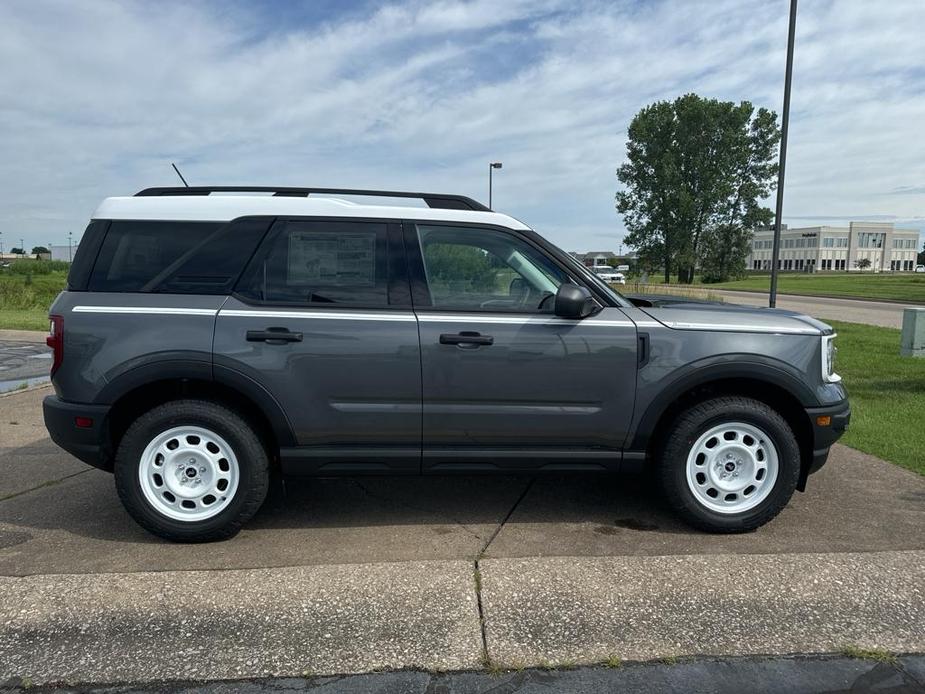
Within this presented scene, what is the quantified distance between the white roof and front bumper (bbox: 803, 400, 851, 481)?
198 centimetres

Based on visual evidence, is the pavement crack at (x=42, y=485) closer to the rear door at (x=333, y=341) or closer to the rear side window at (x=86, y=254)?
the rear side window at (x=86, y=254)

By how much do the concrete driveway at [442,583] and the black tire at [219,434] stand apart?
13 centimetres

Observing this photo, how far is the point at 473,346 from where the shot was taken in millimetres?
3693

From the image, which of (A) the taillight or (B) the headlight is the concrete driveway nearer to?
(B) the headlight

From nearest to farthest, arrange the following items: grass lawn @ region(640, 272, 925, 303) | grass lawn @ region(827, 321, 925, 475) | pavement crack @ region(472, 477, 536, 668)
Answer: pavement crack @ region(472, 477, 536, 668), grass lawn @ region(827, 321, 925, 475), grass lawn @ region(640, 272, 925, 303)

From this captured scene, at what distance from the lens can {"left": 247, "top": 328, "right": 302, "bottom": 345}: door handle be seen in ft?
12.0

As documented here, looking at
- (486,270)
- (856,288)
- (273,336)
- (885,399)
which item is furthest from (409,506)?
(856,288)

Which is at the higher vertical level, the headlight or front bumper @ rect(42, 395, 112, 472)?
the headlight

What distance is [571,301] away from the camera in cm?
360

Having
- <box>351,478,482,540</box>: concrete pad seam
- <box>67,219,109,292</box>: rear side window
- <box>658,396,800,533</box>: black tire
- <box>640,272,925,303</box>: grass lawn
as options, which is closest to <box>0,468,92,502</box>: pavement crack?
<box>67,219,109,292</box>: rear side window

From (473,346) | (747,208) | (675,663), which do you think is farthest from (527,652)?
(747,208)

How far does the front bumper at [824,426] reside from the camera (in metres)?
3.85

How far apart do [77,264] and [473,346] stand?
2.19m

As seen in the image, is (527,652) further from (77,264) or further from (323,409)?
(77,264)
